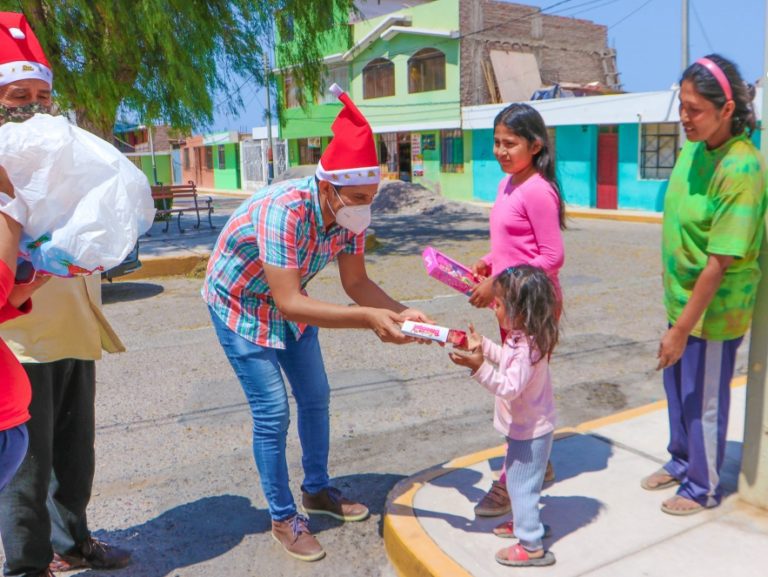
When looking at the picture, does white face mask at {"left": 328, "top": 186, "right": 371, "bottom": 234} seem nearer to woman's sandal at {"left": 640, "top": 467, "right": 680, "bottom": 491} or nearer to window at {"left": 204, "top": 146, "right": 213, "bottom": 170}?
woman's sandal at {"left": 640, "top": 467, "right": 680, "bottom": 491}

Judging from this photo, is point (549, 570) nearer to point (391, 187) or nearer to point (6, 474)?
point (6, 474)

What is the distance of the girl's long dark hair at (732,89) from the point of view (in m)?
2.94

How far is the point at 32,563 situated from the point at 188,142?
49.5 metres

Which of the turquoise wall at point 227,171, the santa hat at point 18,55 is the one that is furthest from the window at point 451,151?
the santa hat at point 18,55

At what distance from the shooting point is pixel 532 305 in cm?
280

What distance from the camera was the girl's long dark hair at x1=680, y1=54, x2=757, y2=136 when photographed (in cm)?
294

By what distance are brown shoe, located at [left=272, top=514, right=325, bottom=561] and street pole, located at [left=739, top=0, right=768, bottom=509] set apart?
195 centimetres

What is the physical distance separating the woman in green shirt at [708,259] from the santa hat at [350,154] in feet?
4.27

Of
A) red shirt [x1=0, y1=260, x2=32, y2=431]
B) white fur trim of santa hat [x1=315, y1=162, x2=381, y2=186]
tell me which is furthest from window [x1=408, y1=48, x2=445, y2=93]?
red shirt [x1=0, y1=260, x2=32, y2=431]

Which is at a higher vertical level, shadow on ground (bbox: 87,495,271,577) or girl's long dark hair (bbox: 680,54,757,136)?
girl's long dark hair (bbox: 680,54,757,136)

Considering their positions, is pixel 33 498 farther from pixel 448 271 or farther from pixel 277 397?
pixel 448 271

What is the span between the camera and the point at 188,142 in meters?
49.6

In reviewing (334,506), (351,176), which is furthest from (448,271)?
(334,506)

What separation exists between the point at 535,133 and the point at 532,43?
2963 cm
